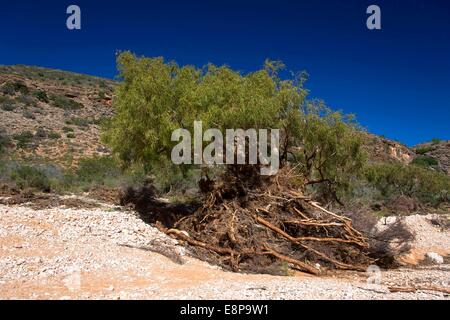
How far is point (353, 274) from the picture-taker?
9.17 metres

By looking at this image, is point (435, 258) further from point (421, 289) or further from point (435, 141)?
point (435, 141)

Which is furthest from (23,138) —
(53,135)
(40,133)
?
(53,135)

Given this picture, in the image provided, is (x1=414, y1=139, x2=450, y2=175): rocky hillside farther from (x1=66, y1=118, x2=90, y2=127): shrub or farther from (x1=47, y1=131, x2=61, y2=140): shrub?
(x1=47, y1=131, x2=61, y2=140): shrub

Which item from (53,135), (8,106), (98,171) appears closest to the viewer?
(98,171)

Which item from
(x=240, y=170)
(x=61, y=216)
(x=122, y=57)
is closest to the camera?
(x=61, y=216)

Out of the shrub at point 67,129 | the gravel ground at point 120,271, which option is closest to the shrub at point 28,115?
the shrub at point 67,129

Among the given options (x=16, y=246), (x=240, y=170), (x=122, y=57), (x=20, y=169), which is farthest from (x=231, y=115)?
(x=20, y=169)

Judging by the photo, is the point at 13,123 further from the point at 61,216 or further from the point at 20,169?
the point at 61,216

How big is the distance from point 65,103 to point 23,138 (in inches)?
461

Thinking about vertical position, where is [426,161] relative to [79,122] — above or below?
below

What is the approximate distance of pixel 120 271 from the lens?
22.8 ft

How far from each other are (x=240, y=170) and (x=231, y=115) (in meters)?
1.44

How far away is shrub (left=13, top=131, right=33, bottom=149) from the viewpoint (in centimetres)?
2648

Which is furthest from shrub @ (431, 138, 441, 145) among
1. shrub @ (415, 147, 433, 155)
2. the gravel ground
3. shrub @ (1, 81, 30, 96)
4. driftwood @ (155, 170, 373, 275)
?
driftwood @ (155, 170, 373, 275)
